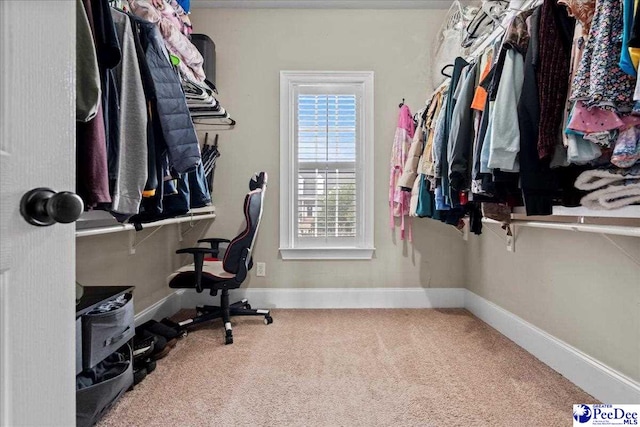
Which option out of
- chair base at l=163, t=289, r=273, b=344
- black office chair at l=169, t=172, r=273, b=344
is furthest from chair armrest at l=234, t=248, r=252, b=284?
chair base at l=163, t=289, r=273, b=344

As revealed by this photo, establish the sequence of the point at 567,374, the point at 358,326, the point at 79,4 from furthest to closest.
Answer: the point at 358,326 → the point at 567,374 → the point at 79,4

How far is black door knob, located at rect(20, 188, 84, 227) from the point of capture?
1.53 ft

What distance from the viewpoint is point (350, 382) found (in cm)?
167

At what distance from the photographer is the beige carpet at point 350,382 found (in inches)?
55.0

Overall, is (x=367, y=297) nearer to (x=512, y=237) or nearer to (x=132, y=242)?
(x=512, y=237)

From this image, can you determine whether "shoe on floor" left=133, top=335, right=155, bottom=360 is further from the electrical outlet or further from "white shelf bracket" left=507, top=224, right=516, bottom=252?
"white shelf bracket" left=507, top=224, right=516, bottom=252

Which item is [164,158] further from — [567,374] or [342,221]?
[567,374]

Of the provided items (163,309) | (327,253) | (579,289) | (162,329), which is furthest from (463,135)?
(163,309)

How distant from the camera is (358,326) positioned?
2.49 meters

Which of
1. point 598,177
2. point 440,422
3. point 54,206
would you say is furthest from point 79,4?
point 440,422

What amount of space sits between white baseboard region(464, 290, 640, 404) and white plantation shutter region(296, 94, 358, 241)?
129 cm

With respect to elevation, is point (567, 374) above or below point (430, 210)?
below

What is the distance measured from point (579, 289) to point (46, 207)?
2.03m

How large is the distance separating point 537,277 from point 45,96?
226cm
